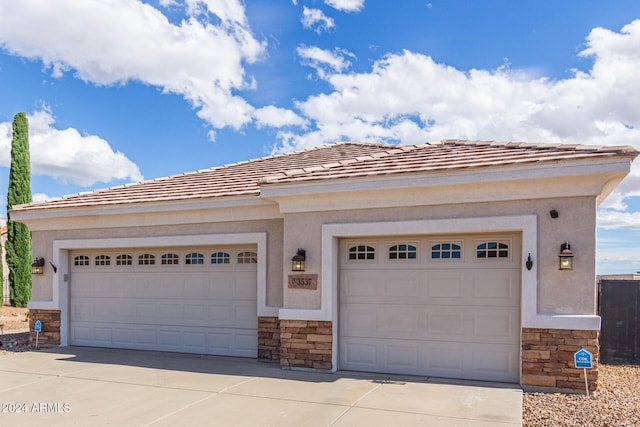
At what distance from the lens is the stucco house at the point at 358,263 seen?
7.32 metres

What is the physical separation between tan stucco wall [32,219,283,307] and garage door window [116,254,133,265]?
19.9 inches

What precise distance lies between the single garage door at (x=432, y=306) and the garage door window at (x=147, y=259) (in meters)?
4.58

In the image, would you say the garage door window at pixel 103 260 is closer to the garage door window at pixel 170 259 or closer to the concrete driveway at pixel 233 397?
the garage door window at pixel 170 259

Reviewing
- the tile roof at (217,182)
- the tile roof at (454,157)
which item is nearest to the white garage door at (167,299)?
the tile roof at (217,182)

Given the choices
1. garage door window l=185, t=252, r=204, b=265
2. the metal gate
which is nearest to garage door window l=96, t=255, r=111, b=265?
garage door window l=185, t=252, r=204, b=265

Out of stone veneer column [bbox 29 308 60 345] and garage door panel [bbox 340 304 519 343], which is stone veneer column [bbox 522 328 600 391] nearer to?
garage door panel [bbox 340 304 519 343]

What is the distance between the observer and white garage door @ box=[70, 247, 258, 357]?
10.2 metres

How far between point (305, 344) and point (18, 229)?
18.9 metres

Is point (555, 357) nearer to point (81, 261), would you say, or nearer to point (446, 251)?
point (446, 251)

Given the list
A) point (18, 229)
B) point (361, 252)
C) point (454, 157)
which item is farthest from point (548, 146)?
point (18, 229)

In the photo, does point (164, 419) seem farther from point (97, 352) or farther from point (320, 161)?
point (320, 161)

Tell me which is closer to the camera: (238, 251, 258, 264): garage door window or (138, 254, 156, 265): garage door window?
(238, 251, 258, 264): garage door window

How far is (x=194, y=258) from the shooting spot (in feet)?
35.0

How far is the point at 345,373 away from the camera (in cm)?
853
